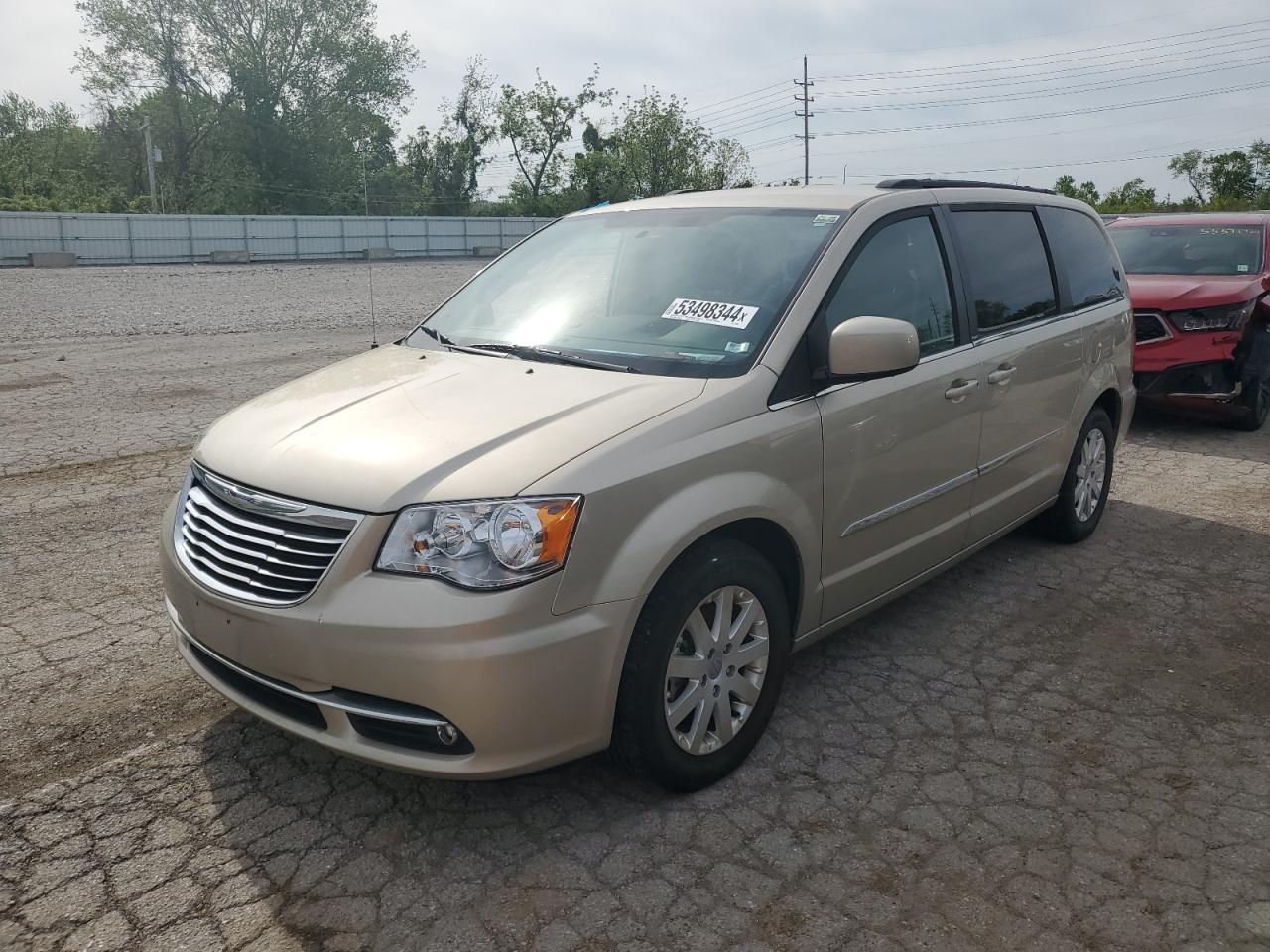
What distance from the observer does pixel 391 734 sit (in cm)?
277

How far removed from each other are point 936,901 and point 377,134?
66.2 metres

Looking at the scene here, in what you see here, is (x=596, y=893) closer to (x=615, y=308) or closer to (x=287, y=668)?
(x=287, y=668)

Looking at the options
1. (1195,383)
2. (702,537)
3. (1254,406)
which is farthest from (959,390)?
(1254,406)

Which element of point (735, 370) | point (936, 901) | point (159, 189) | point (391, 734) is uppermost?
point (159, 189)

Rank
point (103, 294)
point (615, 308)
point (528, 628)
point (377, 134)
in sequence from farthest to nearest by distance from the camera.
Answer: point (377, 134) < point (103, 294) < point (615, 308) < point (528, 628)

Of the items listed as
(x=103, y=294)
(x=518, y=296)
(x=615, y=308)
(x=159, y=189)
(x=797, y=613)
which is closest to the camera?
(x=797, y=613)

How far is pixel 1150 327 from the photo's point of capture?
8352 mm

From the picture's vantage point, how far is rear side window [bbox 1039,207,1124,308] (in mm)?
5195

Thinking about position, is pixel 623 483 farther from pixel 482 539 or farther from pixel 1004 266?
pixel 1004 266

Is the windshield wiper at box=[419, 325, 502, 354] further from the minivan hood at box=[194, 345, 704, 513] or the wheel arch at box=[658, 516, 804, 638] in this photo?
the wheel arch at box=[658, 516, 804, 638]

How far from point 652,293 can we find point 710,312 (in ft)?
0.98

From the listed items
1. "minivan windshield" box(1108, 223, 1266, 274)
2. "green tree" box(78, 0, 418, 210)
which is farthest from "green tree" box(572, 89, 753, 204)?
"minivan windshield" box(1108, 223, 1266, 274)

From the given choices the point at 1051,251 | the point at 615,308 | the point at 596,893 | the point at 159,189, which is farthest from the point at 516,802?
the point at 159,189

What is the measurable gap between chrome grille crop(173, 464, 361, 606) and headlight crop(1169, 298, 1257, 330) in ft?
24.5
